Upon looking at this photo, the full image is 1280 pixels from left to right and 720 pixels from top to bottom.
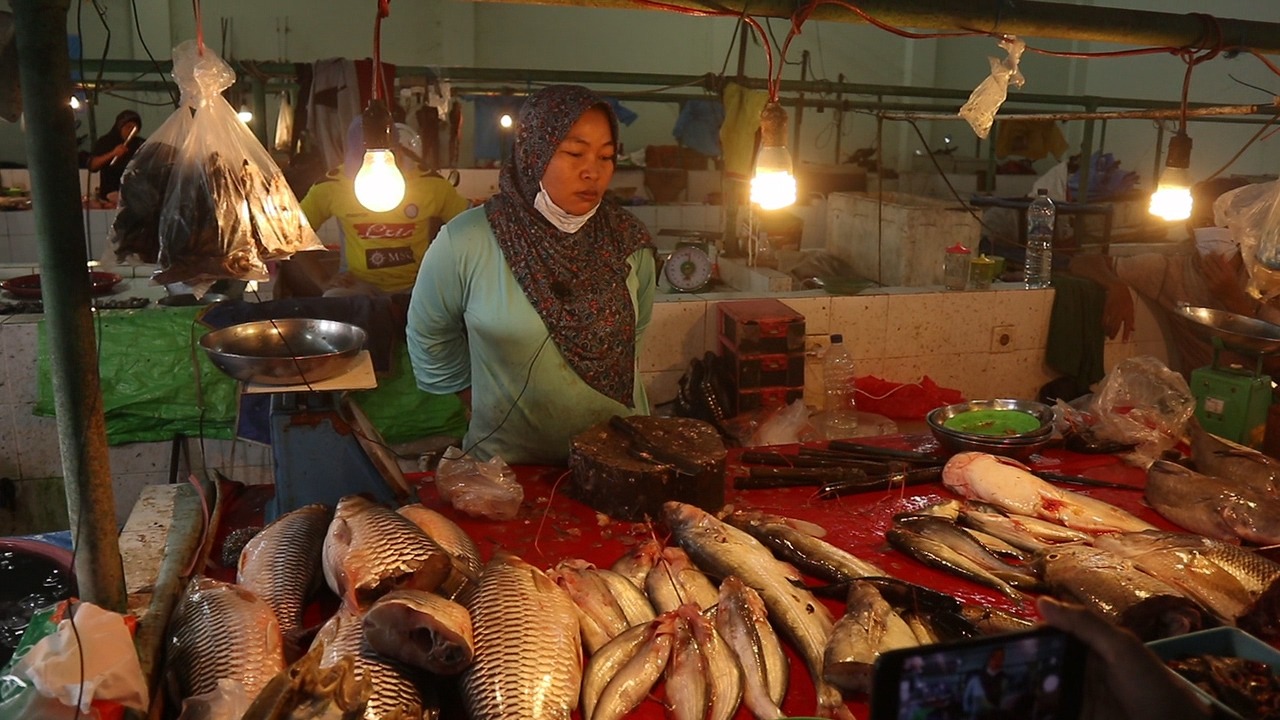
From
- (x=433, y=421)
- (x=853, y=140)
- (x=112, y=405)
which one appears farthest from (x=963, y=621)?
(x=853, y=140)

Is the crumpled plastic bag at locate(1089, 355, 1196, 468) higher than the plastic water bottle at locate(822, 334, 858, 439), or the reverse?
the crumpled plastic bag at locate(1089, 355, 1196, 468)

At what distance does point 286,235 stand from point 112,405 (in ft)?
11.0

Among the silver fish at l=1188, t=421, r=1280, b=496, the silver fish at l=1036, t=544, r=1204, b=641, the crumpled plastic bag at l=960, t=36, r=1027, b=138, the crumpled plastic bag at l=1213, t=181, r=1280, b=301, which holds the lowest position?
the silver fish at l=1036, t=544, r=1204, b=641

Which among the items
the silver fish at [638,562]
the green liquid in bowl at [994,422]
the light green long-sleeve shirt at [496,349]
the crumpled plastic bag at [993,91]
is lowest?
the silver fish at [638,562]

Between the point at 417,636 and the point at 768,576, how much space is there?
1001 mm

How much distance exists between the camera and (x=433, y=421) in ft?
19.0

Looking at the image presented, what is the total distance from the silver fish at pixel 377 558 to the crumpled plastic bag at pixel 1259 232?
319 cm

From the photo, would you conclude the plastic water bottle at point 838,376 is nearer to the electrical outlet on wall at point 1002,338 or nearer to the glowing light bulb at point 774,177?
the electrical outlet on wall at point 1002,338

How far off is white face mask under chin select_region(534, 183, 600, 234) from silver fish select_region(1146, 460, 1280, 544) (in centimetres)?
214

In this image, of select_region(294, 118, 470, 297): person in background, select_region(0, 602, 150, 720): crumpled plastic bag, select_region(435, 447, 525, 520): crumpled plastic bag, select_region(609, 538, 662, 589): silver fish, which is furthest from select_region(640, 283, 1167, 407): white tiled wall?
select_region(0, 602, 150, 720): crumpled plastic bag

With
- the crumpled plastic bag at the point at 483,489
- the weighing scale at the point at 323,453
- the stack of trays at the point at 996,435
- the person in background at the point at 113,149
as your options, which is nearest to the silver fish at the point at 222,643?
the weighing scale at the point at 323,453

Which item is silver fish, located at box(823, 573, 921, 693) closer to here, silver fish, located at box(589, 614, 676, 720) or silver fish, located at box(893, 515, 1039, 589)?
silver fish, located at box(589, 614, 676, 720)

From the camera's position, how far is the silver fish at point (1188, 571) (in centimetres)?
250

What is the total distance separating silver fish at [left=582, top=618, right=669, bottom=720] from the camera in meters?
2.11
